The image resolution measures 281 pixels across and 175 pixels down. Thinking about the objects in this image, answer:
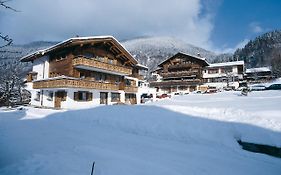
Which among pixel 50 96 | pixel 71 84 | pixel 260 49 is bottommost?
pixel 50 96

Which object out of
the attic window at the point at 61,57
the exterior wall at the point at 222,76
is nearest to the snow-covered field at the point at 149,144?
the attic window at the point at 61,57

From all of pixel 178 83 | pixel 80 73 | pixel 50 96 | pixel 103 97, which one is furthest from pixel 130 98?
pixel 178 83

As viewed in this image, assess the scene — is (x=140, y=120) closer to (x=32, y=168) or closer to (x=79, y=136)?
(x=79, y=136)

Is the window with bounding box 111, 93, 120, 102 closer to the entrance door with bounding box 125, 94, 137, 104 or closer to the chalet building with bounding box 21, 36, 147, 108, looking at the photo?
the chalet building with bounding box 21, 36, 147, 108

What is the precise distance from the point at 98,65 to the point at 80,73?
267cm

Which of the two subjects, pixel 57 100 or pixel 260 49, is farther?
pixel 260 49

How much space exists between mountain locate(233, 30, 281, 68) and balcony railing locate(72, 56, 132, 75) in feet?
316

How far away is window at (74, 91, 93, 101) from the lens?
30062 mm

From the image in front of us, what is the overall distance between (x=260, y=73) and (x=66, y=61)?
69827mm

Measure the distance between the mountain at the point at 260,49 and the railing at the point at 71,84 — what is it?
101m

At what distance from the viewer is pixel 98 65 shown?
32281mm

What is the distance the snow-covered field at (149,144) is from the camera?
25.1 feet

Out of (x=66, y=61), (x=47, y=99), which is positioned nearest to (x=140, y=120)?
(x=66, y=61)

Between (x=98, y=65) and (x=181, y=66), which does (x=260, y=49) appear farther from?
(x=98, y=65)
